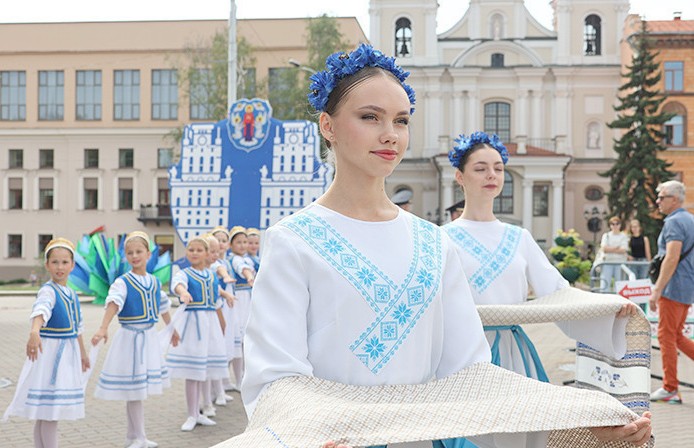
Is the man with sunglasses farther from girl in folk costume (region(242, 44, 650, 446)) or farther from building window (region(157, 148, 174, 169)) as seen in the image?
building window (region(157, 148, 174, 169))

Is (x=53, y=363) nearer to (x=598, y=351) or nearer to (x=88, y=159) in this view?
(x=598, y=351)

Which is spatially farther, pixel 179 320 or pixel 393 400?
pixel 179 320

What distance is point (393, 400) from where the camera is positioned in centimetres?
243

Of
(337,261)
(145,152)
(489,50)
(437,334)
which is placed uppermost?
(489,50)

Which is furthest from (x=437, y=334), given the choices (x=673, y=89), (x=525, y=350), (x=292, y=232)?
(x=673, y=89)

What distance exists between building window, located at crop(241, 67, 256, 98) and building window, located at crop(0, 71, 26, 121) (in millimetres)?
14676

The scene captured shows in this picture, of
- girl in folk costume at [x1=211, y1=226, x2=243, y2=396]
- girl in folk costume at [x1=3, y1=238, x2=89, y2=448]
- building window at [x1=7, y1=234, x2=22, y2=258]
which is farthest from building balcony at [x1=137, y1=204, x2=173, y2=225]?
girl in folk costume at [x1=3, y1=238, x2=89, y2=448]

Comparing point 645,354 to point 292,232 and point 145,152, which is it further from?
point 145,152

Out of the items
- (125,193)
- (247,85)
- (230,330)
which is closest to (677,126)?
(247,85)

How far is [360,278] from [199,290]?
5.66 meters

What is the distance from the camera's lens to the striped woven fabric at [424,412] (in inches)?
81.8

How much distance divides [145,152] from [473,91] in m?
18.5

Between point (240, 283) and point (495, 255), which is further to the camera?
point (240, 283)

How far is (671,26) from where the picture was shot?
140 feet
